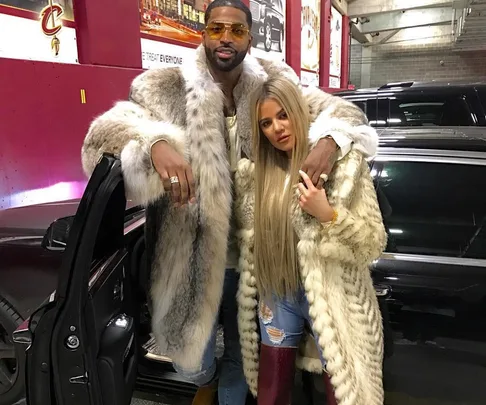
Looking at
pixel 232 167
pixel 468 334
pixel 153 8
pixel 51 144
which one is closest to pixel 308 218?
pixel 232 167

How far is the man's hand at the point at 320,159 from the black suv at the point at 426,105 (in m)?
3.01

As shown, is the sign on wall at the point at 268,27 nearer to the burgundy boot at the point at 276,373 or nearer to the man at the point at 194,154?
the man at the point at 194,154

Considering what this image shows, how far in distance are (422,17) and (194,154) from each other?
1586cm

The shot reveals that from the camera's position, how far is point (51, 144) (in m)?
4.00

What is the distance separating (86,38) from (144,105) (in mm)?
3132

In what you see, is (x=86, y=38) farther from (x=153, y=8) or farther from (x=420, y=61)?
(x=420, y=61)

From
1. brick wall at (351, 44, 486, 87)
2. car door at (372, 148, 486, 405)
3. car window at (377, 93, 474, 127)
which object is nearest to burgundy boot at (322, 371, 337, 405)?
car door at (372, 148, 486, 405)

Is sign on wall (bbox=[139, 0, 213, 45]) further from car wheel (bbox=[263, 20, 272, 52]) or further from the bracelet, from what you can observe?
the bracelet

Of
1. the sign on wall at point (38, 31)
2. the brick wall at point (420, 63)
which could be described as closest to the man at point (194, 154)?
the sign on wall at point (38, 31)

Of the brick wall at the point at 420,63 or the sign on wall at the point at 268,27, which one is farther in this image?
the brick wall at the point at 420,63

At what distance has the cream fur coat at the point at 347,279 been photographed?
137 cm

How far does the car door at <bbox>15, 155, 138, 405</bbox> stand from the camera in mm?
1287

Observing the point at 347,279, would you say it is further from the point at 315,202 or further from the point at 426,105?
the point at 426,105

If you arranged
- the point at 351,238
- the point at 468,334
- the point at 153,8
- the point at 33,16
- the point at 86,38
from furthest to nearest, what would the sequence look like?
the point at 153,8, the point at 86,38, the point at 33,16, the point at 468,334, the point at 351,238
